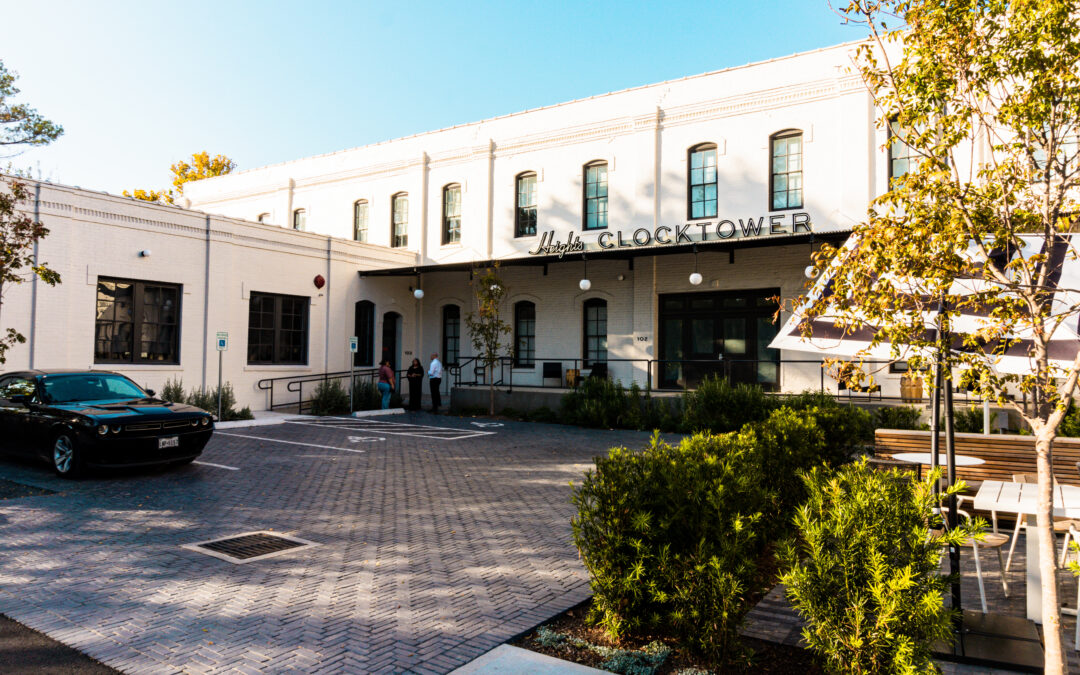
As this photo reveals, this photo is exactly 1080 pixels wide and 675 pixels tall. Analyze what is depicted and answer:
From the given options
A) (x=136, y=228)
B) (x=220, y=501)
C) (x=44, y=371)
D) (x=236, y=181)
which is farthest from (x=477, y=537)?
(x=236, y=181)

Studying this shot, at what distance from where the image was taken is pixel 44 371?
11.4m

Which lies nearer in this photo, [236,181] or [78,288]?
[78,288]

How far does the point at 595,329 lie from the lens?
2236cm

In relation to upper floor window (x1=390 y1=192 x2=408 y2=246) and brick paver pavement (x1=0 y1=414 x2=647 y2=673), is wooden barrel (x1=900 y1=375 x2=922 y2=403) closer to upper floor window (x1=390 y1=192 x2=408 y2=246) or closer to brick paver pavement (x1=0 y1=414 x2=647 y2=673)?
brick paver pavement (x1=0 y1=414 x2=647 y2=673)

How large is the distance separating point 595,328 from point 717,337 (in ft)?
13.1

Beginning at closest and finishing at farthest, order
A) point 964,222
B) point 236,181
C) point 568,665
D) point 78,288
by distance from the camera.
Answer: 1. point 964,222
2. point 568,665
3. point 78,288
4. point 236,181

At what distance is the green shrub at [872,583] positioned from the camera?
3439 mm

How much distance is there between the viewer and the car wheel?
32.7 ft

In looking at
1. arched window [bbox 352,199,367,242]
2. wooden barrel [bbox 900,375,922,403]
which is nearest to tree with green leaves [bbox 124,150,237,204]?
arched window [bbox 352,199,367,242]

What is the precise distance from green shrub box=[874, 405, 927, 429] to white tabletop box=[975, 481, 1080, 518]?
6788 mm

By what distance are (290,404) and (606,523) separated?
1846cm

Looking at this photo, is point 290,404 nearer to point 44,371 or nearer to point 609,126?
point 44,371

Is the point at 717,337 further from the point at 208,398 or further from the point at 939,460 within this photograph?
the point at 208,398

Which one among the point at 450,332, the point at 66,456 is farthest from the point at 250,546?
the point at 450,332
